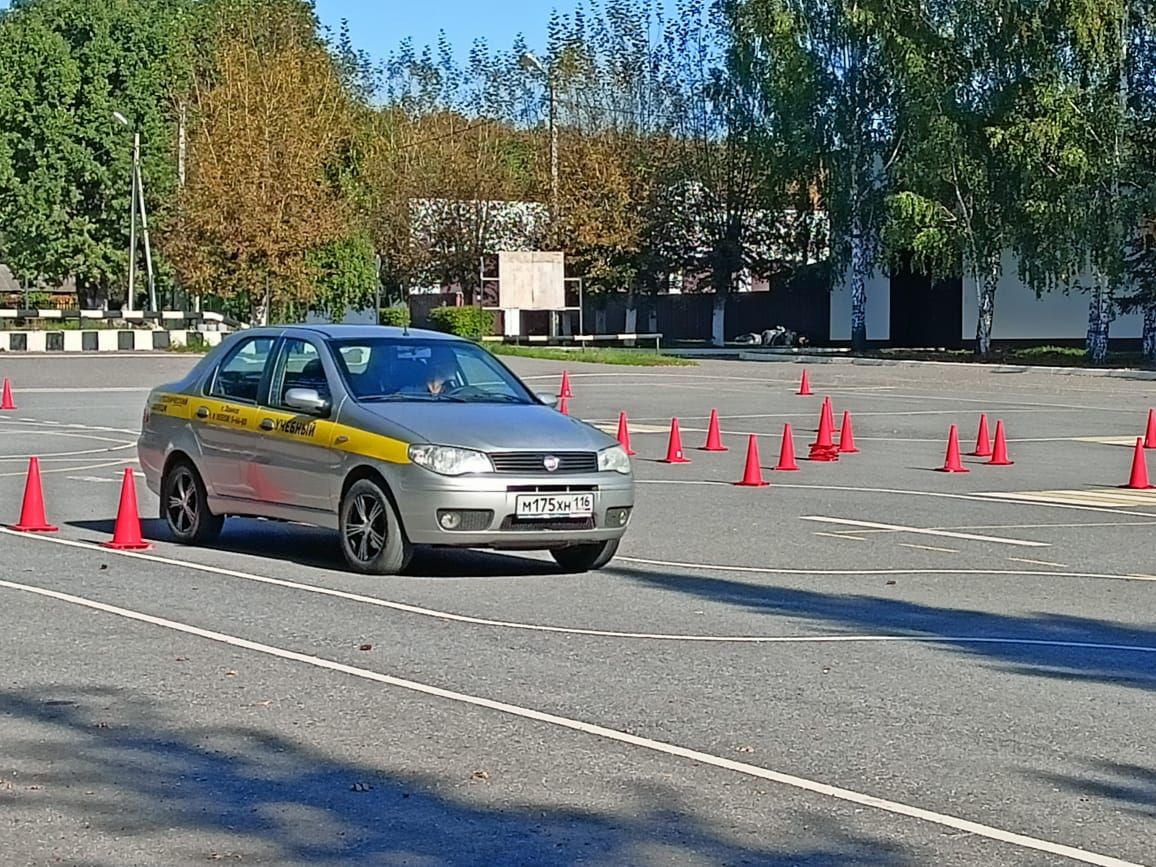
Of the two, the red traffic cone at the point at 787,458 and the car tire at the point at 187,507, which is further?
the red traffic cone at the point at 787,458

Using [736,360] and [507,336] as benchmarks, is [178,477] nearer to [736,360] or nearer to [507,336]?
[736,360]

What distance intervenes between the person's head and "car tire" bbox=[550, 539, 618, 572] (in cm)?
136

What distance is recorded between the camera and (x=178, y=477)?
13.6 m

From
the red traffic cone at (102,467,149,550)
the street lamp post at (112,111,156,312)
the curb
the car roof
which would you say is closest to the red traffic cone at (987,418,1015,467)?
the car roof

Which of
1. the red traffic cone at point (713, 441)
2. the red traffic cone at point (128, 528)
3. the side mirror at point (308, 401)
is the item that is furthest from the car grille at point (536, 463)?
the red traffic cone at point (713, 441)

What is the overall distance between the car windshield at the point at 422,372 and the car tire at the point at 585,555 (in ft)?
3.57

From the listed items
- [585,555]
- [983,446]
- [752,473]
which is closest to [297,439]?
[585,555]

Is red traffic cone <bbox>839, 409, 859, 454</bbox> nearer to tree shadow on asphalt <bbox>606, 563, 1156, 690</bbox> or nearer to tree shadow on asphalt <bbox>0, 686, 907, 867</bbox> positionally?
tree shadow on asphalt <bbox>606, 563, 1156, 690</bbox>

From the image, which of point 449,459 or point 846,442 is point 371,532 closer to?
point 449,459

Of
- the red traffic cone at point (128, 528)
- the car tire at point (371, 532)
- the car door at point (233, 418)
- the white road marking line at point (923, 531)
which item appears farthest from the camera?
the white road marking line at point (923, 531)

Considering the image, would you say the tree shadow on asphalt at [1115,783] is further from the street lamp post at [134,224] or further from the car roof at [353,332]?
the street lamp post at [134,224]

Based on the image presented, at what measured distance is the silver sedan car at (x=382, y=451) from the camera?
37.9 ft

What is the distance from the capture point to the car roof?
42.7 ft

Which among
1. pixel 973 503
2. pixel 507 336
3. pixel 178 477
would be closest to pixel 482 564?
pixel 178 477
